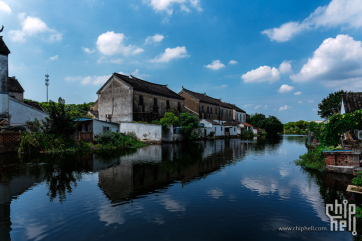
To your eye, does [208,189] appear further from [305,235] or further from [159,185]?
[305,235]

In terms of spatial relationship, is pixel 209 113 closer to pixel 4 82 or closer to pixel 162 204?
pixel 4 82

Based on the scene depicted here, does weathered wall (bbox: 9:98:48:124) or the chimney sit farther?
weathered wall (bbox: 9:98:48:124)

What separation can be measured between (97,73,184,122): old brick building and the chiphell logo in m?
23.9

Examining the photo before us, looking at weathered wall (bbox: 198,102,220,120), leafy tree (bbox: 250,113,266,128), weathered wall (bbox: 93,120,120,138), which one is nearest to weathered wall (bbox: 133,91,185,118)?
weathered wall (bbox: 93,120,120,138)

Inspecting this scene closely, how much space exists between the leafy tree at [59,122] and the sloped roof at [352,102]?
2153 centimetres

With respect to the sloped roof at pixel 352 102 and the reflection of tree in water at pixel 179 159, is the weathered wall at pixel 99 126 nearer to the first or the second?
the reflection of tree in water at pixel 179 159

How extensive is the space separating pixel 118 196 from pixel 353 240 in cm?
578

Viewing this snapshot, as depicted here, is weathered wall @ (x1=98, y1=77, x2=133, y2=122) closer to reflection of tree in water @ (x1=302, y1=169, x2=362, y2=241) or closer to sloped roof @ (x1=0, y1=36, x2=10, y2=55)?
sloped roof @ (x1=0, y1=36, x2=10, y2=55)

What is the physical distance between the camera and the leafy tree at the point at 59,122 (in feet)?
53.1

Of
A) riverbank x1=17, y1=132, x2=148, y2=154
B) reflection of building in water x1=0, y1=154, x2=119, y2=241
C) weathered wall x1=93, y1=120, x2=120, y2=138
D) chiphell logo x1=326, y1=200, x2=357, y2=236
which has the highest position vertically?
weathered wall x1=93, y1=120, x2=120, y2=138

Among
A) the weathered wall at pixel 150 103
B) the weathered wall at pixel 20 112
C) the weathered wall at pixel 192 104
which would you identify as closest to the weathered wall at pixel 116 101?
the weathered wall at pixel 150 103

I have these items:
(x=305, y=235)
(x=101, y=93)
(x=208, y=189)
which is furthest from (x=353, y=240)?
(x=101, y=93)

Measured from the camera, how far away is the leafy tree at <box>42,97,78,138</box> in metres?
16.2

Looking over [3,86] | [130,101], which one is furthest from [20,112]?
[130,101]
